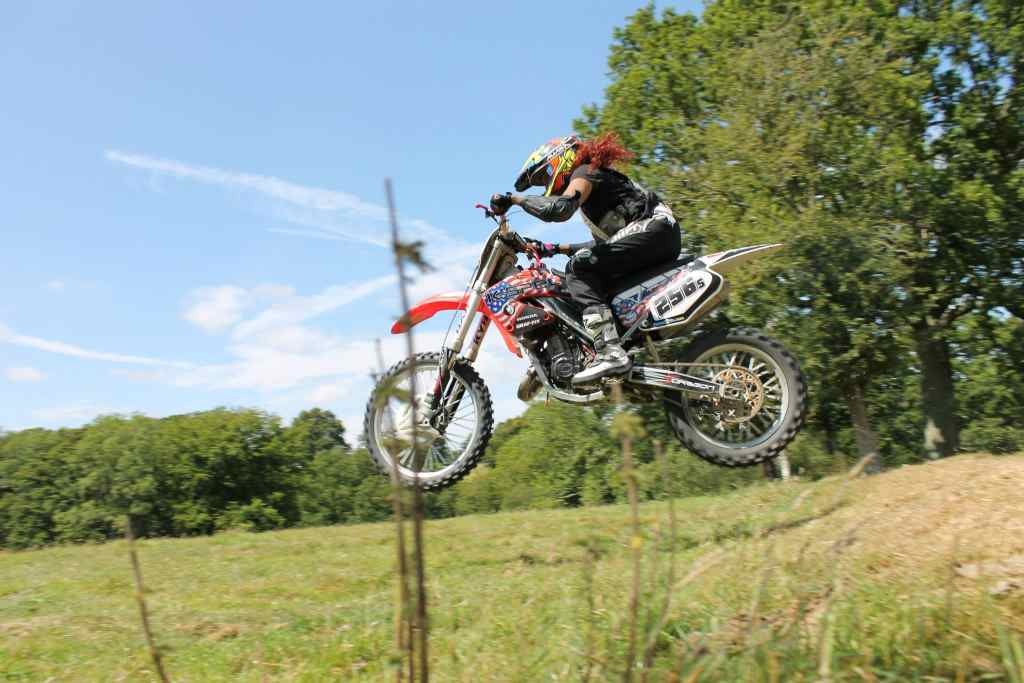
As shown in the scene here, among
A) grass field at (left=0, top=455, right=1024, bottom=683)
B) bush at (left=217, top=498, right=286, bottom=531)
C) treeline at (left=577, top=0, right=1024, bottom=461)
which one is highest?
treeline at (left=577, top=0, right=1024, bottom=461)

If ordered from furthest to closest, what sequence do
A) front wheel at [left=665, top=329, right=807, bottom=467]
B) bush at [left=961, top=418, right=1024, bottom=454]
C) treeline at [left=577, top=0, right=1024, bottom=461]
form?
bush at [left=961, top=418, right=1024, bottom=454] → treeline at [left=577, top=0, right=1024, bottom=461] → front wheel at [left=665, top=329, right=807, bottom=467]

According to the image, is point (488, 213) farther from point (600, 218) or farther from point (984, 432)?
point (984, 432)

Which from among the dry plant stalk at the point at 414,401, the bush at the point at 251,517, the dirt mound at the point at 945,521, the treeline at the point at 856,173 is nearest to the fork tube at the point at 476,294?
the dirt mound at the point at 945,521

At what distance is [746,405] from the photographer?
19.7 feet

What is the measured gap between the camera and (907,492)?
→ 21.9 ft

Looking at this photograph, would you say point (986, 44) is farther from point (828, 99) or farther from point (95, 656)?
point (95, 656)

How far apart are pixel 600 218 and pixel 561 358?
108 centimetres

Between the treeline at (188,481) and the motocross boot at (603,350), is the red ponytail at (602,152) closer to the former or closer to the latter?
the motocross boot at (603,350)

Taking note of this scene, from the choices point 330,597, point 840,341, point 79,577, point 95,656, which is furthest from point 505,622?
point 840,341

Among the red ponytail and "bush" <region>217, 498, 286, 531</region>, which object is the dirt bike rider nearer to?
the red ponytail

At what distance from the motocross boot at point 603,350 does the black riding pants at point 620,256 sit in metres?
0.10

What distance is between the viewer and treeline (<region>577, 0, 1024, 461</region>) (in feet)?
62.6

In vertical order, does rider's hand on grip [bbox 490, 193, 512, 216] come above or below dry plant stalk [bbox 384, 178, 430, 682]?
above

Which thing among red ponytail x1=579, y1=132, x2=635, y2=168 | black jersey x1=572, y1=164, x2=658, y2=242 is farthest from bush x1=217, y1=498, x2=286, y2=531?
red ponytail x1=579, y1=132, x2=635, y2=168
